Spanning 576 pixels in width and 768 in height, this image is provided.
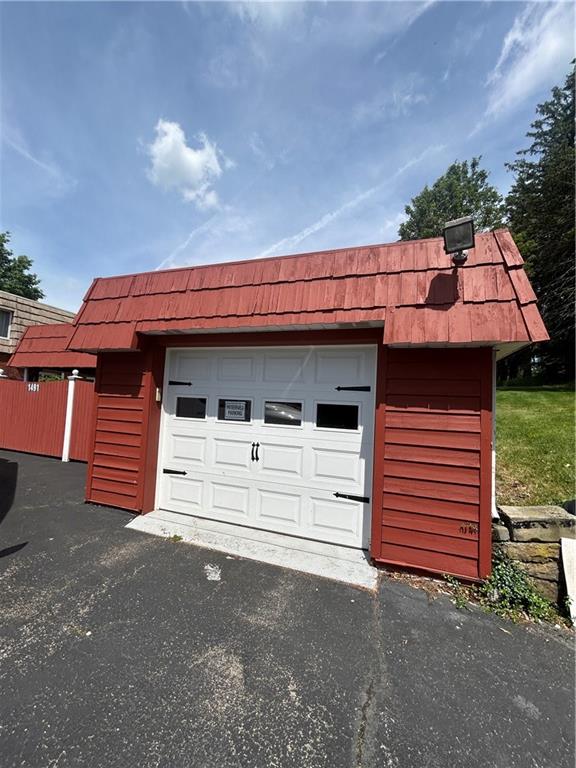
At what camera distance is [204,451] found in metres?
4.46

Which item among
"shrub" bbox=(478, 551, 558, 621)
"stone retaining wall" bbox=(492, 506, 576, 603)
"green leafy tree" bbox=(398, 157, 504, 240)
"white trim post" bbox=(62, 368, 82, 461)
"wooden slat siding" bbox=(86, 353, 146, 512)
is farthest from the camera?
"green leafy tree" bbox=(398, 157, 504, 240)

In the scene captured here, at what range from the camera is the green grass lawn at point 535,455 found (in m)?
4.31

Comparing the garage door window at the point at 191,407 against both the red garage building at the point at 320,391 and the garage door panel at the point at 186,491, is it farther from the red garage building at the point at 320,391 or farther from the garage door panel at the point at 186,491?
the garage door panel at the point at 186,491

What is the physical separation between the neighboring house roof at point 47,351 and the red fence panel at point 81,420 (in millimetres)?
1545

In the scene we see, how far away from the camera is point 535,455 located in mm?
5398

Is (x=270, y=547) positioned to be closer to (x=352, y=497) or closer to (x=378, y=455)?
(x=352, y=497)

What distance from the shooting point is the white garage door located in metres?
3.78

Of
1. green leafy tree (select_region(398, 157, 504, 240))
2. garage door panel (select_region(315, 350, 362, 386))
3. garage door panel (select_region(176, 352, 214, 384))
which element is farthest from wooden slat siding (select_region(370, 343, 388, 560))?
green leafy tree (select_region(398, 157, 504, 240))

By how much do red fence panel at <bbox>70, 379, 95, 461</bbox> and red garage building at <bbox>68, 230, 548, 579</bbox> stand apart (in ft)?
12.8

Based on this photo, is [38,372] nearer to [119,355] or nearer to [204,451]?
[119,355]

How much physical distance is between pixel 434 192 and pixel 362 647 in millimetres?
30085

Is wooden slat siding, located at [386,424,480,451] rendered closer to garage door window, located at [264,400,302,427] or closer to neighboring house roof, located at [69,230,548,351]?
neighboring house roof, located at [69,230,548,351]

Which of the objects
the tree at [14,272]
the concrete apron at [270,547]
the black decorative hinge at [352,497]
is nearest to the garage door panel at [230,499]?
the concrete apron at [270,547]

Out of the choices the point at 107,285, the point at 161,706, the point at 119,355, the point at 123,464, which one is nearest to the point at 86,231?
the point at 107,285
